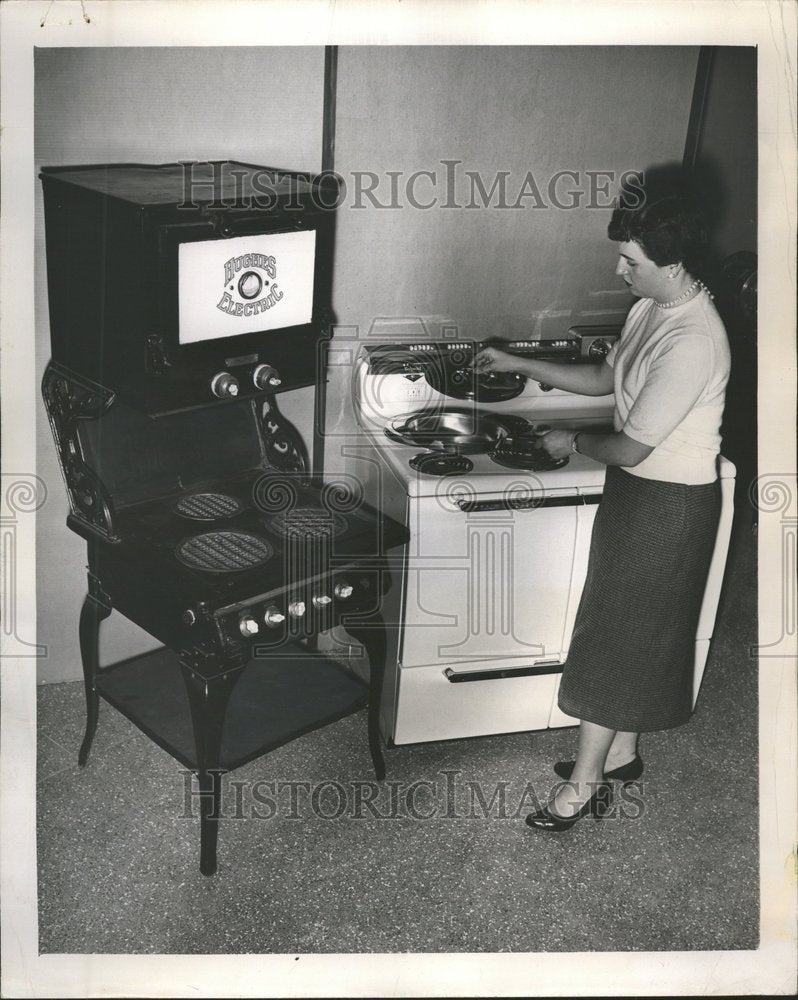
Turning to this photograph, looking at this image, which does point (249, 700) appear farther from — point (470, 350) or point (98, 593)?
point (470, 350)

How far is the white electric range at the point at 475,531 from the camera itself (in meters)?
2.39

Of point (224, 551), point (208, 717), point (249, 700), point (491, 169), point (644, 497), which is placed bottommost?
point (249, 700)

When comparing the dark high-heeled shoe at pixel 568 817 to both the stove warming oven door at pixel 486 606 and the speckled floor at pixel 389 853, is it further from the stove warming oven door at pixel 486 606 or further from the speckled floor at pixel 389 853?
the stove warming oven door at pixel 486 606

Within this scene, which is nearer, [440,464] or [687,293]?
[687,293]

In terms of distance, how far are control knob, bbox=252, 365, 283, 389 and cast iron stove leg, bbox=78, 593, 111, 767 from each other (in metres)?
0.68

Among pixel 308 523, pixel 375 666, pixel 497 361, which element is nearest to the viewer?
pixel 308 523

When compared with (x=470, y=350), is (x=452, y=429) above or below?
below

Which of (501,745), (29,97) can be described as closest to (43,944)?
(501,745)

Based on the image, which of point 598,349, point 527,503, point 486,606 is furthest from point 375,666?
point 598,349

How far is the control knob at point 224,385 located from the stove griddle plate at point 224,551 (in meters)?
0.30

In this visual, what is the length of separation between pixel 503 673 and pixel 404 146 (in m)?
1.34

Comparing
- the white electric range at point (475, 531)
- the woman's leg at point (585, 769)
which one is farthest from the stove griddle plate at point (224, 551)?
the woman's leg at point (585, 769)

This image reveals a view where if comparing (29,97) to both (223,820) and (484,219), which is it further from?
(223,820)

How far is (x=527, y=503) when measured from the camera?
241 centimetres
